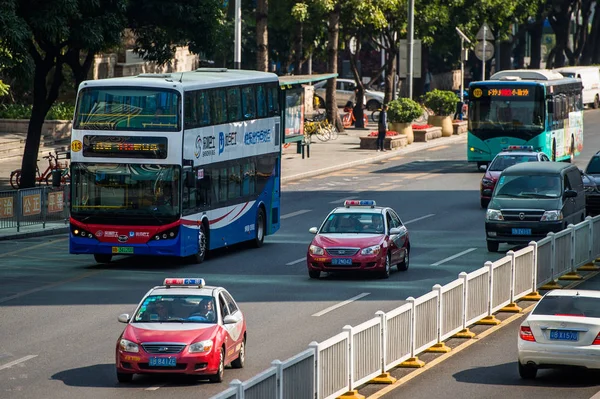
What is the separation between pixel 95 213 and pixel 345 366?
44.4ft

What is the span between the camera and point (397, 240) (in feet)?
93.2

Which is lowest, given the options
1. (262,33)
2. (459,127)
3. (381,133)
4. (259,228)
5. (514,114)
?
(259,228)

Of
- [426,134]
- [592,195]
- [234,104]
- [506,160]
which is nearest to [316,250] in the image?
[234,104]

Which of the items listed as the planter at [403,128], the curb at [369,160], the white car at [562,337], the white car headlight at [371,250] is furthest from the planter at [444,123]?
the white car at [562,337]

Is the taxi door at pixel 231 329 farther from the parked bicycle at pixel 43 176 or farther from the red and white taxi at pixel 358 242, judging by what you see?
the parked bicycle at pixel 43 176

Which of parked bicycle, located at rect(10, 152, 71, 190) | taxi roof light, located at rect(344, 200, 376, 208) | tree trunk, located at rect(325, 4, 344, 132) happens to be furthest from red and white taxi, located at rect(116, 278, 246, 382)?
tree trunk, located at rect(325, 4, 344, 132)

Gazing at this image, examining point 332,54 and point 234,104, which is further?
point 332,54

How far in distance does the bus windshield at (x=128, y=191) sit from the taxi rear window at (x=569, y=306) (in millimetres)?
12287

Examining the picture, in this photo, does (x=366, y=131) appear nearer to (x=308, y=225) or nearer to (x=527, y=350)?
(x=308, y=225)

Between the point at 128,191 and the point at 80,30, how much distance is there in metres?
13.1

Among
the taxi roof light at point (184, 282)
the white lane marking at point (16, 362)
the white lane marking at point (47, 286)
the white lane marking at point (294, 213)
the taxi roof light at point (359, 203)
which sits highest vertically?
the taxi roof light at point (359, 203)

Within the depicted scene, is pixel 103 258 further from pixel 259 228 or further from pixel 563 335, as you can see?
pixel 563 335

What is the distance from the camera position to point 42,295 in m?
26.1

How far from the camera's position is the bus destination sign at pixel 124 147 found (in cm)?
2859
